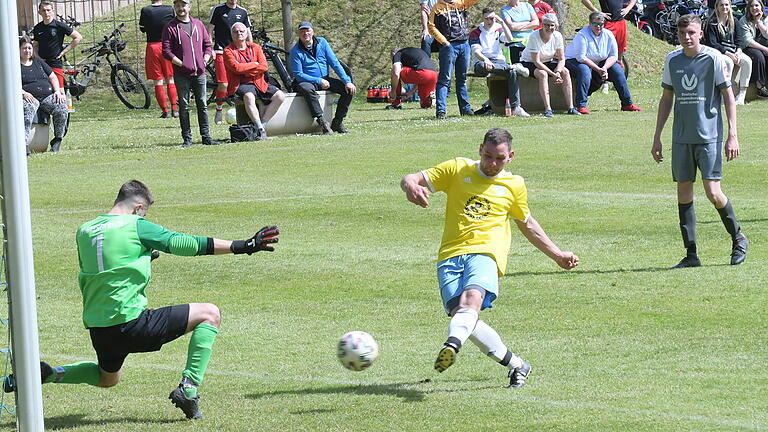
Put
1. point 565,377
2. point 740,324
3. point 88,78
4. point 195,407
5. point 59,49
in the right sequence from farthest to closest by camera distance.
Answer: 1. point 88,78
2. point 59,49
3. point 740,324
4. point 565,377
5. point 195,407

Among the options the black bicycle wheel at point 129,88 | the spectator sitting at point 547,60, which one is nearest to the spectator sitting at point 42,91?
the black bicycle wheel at point 129,88

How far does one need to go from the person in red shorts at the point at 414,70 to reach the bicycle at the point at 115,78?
18.9ft

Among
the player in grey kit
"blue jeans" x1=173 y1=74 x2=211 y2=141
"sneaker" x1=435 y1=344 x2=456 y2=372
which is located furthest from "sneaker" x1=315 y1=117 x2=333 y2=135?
"sneaker" x1=435 y1=344 x2=456 y2=372

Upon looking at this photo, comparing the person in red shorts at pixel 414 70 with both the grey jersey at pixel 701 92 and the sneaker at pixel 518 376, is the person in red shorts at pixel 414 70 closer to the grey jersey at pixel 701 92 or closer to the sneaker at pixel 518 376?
the grey jersey at pixel 701 92

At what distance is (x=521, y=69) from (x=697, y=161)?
501 inches

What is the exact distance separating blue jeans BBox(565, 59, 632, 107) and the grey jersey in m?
12.7

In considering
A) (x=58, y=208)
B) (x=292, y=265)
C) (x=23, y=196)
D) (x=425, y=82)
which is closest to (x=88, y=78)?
(x=425, y=82)

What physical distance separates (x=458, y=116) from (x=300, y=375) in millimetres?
16623

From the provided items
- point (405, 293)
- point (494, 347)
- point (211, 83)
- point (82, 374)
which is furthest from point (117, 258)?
point (211, 83)

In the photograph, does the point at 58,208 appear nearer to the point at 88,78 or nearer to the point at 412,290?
the point at 412,290

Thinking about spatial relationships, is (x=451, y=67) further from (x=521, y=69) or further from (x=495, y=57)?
(x=521, y=69)

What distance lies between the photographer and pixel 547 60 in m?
24.9

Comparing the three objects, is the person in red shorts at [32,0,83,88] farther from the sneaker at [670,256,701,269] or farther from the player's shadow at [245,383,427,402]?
the player's shadow at [245,383,427,402]

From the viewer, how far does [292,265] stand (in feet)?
42.6
